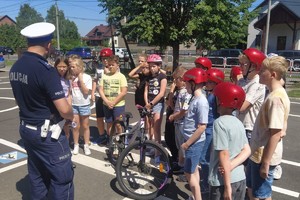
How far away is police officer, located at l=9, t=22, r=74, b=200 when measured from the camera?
8.64ft

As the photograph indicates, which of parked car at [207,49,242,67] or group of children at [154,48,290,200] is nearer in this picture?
group of children at [154,48,290,200]

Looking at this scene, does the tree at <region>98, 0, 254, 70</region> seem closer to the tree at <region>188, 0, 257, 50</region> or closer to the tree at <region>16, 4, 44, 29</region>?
the tree at <region>188, 0, 257, 50</region>

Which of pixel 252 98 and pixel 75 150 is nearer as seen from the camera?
pixel 252 98

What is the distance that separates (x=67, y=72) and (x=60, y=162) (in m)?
2.47

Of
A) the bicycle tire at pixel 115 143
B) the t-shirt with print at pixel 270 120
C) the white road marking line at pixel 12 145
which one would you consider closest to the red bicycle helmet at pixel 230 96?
the t-shirt with print at pixel 270 120

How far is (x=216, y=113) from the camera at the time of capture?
3.77m

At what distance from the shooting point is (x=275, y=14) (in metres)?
32.5

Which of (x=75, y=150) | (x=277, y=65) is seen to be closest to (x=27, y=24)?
(x=75, y=150)

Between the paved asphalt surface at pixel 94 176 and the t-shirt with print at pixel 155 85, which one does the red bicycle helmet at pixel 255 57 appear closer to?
the paved asphalt surface at pixel 94 176

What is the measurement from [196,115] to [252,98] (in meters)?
0.70

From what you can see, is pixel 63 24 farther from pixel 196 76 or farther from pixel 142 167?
pixel 196 76

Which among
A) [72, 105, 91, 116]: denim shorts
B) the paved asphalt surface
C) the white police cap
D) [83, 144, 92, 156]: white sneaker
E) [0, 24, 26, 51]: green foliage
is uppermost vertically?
[0, 24, 26, 51]: green foliage

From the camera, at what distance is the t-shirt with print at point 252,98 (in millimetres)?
3418

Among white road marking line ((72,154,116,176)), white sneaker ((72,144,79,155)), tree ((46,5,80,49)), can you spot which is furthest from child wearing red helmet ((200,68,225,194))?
tree ((46,5,80,49))
